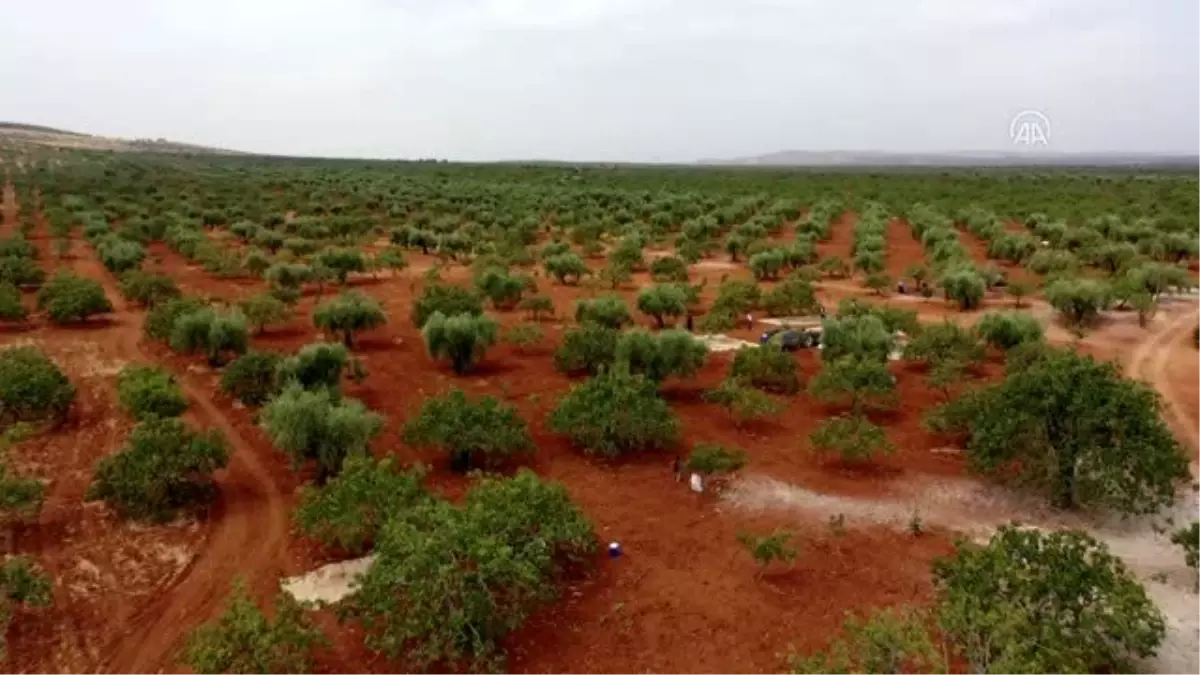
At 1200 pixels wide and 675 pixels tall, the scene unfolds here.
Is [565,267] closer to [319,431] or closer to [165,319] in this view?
[165,319]

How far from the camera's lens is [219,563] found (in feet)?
37.5

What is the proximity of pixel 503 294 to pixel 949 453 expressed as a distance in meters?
16.0

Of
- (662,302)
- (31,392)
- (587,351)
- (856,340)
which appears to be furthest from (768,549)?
(662,302)

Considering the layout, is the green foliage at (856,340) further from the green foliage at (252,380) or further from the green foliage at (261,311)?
the green foliage at (261,311)

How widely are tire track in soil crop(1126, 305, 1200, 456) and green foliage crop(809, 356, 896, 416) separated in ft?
15.9

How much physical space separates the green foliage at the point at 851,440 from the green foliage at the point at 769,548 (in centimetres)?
335

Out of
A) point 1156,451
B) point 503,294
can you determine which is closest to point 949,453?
point 1156,451

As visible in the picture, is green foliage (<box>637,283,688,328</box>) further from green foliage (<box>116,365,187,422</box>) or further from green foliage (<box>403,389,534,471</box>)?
green foliage (<box>116,365,187,422</box>)

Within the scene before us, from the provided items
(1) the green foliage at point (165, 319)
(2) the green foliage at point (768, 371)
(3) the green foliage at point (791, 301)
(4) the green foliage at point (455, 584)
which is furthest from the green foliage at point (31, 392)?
(3) the green foliage at point (791, 301)

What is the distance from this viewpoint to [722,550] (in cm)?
1180

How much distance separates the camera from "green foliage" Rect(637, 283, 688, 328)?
24.8 m

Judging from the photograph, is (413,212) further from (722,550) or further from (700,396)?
(722,550)

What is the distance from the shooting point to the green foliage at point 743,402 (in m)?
16.5

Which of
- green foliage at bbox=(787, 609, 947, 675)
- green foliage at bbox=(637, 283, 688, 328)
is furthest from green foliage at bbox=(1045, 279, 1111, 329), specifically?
green foliage at bbox=(787, 609, 947, 675)
